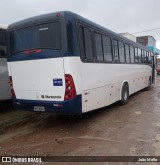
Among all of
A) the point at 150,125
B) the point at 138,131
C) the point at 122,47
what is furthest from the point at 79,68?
the point at 122,47

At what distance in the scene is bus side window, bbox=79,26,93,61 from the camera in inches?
249

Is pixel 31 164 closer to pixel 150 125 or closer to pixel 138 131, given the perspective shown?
pixel 138 131

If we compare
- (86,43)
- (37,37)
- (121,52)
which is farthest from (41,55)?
(121,52)

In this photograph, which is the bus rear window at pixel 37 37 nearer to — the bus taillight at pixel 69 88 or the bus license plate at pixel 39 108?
the bus taillight at pixel 69 88

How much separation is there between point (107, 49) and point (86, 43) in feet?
5.96

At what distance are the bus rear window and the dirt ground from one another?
2.43m

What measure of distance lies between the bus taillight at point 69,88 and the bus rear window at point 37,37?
2.83 feet

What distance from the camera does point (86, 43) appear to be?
6562mm

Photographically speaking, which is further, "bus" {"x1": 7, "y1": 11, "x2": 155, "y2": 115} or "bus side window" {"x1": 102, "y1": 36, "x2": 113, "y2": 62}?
"bus side window" {"x1": 102, "y1": 36, "x2": 113, "y2": 62}

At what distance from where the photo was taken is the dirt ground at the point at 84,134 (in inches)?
198

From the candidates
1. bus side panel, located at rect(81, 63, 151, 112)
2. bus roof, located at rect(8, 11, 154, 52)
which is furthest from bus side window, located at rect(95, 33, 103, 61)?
bus roof, located at rect(8, 11, 154, 52)

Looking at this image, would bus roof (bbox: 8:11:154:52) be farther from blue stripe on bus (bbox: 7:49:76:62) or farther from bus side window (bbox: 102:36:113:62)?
bus side window (bbox: 102:36:113:62)

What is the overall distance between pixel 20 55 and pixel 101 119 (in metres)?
3.43

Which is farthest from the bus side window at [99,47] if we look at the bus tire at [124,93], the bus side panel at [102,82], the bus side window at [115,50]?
the bus tire at [124,93]
